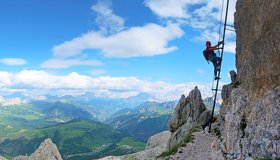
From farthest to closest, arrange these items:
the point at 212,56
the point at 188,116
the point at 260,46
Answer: the point at 188,116, the point at 212,56, the point at 260,46

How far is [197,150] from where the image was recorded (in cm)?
5919

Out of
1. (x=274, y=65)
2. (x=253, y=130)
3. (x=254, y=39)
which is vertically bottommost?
(x=253, y=130)

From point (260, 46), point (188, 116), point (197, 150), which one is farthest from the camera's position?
point (188, 116)

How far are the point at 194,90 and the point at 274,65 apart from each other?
6928 centimetres

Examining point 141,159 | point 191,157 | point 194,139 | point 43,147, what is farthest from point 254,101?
point 43,147

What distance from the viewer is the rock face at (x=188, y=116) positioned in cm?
9044

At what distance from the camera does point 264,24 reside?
117 feet

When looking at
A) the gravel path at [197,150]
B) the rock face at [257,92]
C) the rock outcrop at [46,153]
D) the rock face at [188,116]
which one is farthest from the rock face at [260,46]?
the rock outcrop at [46,153]

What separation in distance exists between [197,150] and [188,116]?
37.7 meters

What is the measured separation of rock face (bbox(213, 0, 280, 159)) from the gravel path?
434 inches

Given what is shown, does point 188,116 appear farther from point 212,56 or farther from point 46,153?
point 46,153

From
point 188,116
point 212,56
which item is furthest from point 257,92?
point 188,116

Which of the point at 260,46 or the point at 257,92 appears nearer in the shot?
the point at 257,92

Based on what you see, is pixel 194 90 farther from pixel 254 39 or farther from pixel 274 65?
pixel 274 65
